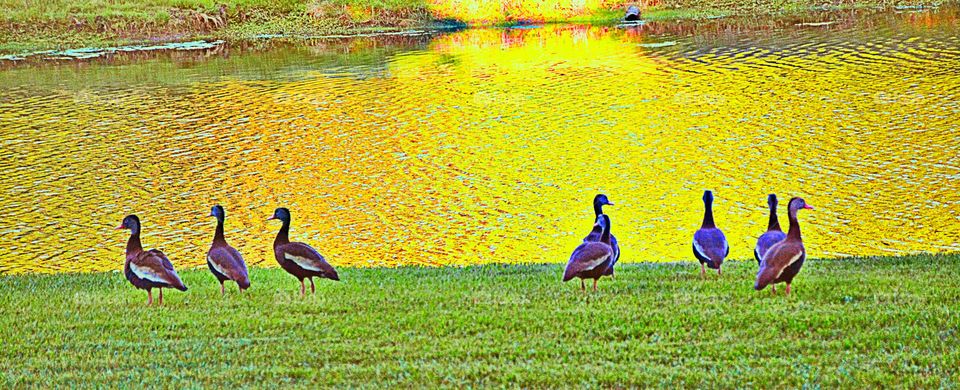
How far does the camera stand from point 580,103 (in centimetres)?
3822

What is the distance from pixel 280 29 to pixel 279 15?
4.08 meters

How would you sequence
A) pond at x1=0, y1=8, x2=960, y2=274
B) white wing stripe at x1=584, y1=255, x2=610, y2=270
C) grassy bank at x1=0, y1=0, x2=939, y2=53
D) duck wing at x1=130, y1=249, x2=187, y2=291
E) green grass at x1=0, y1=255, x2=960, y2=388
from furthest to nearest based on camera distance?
grassy bank at x1=0, y1=0, x2=939, y2=53 < pond at x1=0, y1=8, x2=960, y2=274 < duck wing at x1=130, y1=249, x2=187, y2=291 < white wing stripe at x1=584, y1=255, x2=610, y2=270 < green grass at x1=0, y1=255, x2=960, y2=388

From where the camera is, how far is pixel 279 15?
263 feet

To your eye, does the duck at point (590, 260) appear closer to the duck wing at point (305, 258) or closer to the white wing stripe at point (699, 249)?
the white wing stripe at point (699, 249)

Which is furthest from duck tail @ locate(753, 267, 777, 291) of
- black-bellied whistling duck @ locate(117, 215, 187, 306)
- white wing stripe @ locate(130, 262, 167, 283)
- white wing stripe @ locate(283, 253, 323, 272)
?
white wing stripe @ locate(130, 262, 167, 283)

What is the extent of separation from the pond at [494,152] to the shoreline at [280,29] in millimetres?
15525

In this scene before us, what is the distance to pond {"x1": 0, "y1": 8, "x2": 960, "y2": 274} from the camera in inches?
836

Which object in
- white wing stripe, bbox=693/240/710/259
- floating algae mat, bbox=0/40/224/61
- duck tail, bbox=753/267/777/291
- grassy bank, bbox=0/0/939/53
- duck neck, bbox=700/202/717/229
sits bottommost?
white wing stripe, bbox=693/240/710/259

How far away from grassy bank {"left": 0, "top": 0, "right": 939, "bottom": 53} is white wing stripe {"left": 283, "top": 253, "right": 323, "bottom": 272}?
207 ft

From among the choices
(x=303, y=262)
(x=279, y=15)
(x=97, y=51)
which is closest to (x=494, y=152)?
(x=303, y=262)

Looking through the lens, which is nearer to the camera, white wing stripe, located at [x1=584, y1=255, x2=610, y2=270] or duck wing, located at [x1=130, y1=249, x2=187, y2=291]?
white wing stripe, located at [x1=584, y1=255, x2=610, y2=270]

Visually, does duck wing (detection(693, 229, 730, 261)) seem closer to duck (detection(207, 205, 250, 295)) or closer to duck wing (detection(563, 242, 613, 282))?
duck wing (detection(563, 242, 613, 282))

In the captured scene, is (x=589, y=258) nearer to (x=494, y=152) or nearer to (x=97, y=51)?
(x=494, y=152)

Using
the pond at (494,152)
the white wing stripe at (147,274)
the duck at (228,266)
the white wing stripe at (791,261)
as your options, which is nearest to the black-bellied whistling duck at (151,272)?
the white wing stripe at (147,274)
